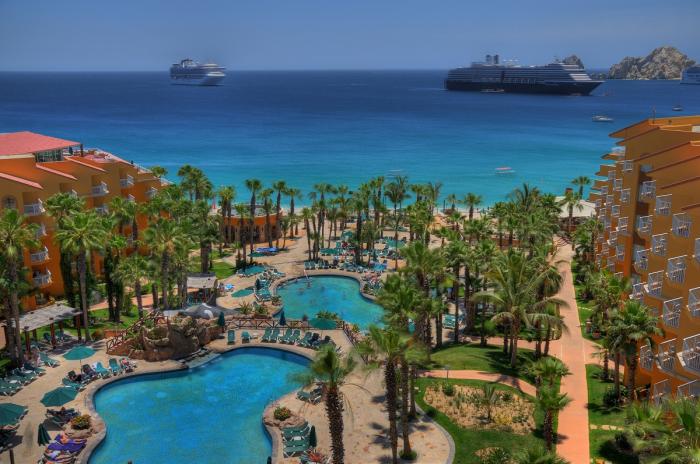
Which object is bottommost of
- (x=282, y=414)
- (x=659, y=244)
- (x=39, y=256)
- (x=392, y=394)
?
(x=282, y=414)

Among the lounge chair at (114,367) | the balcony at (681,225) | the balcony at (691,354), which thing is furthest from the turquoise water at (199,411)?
the balcony at (681,225)

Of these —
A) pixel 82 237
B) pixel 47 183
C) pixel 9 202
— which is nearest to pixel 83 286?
pixel 82 237

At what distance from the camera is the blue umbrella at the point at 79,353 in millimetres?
35531

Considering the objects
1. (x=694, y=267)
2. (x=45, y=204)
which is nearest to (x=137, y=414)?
(x=45, y=204)

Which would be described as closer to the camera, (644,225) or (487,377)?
(487,377)

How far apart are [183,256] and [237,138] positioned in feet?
400

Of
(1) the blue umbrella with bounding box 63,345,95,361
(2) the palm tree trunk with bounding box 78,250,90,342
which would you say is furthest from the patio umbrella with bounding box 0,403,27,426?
(2) the palm tree trunk with bounding box 78,250,90,342

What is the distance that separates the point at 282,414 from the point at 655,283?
2095 centimetres

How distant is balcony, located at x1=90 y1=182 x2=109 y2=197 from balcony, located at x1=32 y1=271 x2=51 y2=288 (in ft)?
32.9

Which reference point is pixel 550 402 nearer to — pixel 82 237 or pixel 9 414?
pixel 9 414

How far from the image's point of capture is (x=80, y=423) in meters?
29.5

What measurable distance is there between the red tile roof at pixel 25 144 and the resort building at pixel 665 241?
4755 cm

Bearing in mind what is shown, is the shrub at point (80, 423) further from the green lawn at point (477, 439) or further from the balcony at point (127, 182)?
the balcony at point (127, 182)

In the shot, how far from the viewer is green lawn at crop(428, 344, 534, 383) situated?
1407 inches
